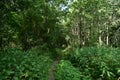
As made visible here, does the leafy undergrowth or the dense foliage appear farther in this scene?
the dense foliage

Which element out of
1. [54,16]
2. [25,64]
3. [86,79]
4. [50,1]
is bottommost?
[86,79]

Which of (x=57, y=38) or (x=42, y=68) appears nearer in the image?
(x=42, y=68)

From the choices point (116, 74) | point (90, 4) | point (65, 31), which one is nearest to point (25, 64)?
point (116, 74)

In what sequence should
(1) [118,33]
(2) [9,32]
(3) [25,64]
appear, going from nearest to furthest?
(3) [25,64]
(2) [9,32]
(1) [118,33]

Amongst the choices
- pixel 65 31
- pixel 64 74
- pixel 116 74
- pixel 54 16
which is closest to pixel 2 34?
pixel 64 74

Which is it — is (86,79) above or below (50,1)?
below

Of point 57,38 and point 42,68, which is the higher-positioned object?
point 57,38

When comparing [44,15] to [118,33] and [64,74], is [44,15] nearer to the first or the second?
[118,33]

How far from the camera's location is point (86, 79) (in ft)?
33.2

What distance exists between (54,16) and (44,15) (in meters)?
1.73

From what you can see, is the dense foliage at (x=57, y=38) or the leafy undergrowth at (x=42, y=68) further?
the dense foliage at (x=57, y=38)

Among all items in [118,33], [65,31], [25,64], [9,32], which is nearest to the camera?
[25,64]

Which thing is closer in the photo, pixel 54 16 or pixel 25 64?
pixel 25 64

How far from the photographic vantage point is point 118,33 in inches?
1043
